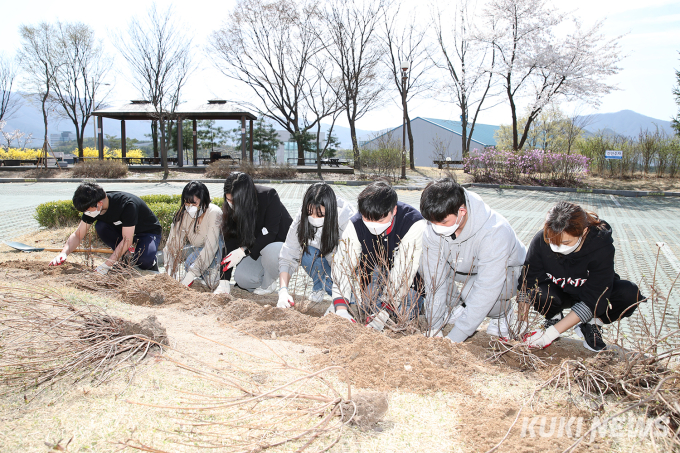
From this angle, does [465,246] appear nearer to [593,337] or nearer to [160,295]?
[593,337]

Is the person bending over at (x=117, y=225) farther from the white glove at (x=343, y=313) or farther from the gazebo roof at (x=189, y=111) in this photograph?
the gazebo roof at (x=189, y=111)

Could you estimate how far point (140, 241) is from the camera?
461 centimetres

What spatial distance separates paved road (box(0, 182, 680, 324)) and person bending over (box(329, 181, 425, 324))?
4.16 feet

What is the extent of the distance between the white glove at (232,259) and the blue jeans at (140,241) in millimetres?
1140

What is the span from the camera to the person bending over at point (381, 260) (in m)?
2.73

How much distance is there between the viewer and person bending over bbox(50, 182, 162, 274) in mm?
4004

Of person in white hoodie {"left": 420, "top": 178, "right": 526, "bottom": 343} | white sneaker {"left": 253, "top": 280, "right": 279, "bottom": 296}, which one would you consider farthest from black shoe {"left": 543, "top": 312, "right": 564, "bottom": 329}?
Answer: white sneaker {"left": 253, "top": 280, "right": 279, "bottom": 296}

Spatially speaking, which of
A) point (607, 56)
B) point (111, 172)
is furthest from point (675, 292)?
point (607, 56)

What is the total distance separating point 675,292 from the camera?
13.8 ft

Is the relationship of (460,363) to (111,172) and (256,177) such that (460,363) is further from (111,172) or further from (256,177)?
(111,172)

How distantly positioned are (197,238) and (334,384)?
2.64m

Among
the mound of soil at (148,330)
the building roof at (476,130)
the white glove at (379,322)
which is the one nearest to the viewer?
the mound of soil at (148,330)

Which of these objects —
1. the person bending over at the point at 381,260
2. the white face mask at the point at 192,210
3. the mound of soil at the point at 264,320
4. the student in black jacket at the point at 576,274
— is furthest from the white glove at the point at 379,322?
the white face mask at the point at 192,210

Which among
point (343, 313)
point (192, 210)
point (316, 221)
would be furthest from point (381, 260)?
point (192, 210)
